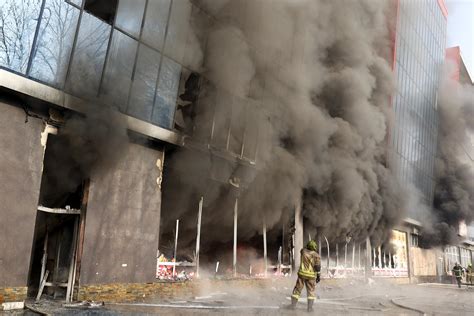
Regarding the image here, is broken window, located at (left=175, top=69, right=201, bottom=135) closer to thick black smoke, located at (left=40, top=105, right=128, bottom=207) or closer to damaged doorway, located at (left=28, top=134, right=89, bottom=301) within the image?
thick black smoke, located at (left=40, top=105, right=128, bottom=207)

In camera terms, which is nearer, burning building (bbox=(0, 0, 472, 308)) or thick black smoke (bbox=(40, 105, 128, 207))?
burning building (bbox=(0, 0, 472, 308))

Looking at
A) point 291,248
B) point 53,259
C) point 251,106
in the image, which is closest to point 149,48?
point 251,106

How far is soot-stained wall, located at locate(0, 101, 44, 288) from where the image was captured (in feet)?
17.4

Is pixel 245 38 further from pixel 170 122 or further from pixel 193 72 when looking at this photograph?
pixel 170 122

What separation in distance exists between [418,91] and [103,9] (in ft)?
61.3

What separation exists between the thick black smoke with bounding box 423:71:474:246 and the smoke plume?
12619 millimetres

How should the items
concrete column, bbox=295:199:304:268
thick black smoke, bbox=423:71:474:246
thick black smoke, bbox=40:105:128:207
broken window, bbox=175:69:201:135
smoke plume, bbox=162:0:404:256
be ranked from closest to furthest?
thick black smoke, bbox=40:105:128:207, broken window, bbox=175:69:201:135, smoke plume, bbox=162:0:404:256, concrete column, bbox=295:199:304:268, thick black smoke, bbox=423:71:474:246

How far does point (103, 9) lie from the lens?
6.64m

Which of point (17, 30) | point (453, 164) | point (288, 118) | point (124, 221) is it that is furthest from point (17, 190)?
point (453, 164)

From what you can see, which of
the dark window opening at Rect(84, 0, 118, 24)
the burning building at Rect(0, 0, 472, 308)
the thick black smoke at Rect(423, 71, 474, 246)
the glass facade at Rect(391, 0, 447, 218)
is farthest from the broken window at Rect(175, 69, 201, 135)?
the thick black smoke at Rect(423, 71, 474, 246)

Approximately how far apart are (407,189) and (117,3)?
1741cm

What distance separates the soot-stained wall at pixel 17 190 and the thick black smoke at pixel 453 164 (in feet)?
75.7

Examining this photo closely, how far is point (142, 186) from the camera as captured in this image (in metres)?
7.27

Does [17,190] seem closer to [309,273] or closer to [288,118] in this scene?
[309,273]
